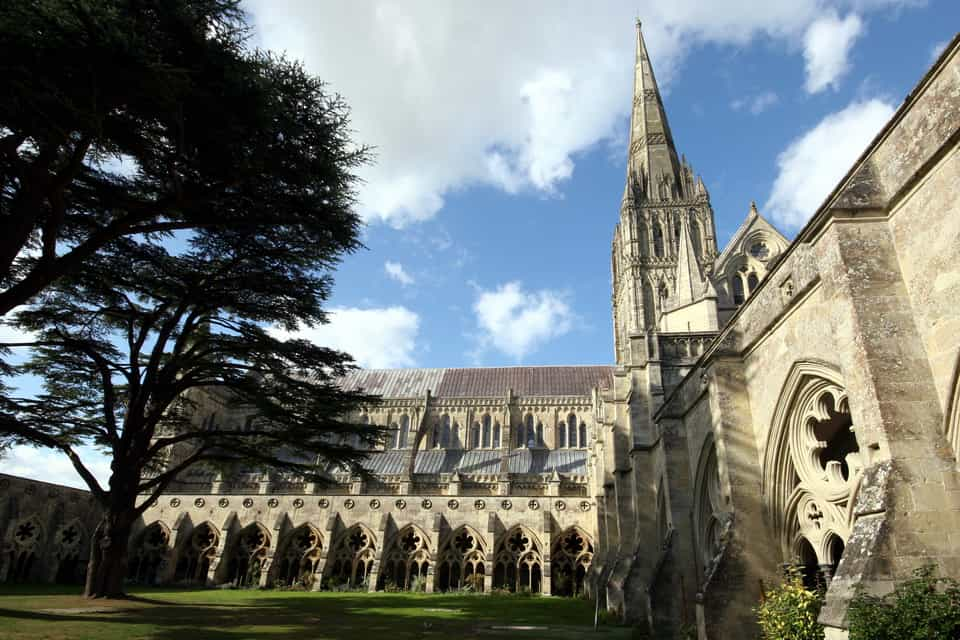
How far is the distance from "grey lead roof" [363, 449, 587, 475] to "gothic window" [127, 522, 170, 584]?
11437mm

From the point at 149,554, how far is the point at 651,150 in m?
40.9

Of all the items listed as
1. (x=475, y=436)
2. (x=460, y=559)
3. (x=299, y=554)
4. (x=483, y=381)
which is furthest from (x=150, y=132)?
(x=483, y=381)

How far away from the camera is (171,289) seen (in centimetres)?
1376

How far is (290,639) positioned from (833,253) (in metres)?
10.3

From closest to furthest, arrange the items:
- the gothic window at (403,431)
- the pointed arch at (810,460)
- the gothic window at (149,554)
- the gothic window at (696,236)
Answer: the pointed arch at (810,460) < the gothic window at (149,554) < the gothic window at (696,236) < the gothic window at (403,431)

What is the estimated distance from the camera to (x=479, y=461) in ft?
115

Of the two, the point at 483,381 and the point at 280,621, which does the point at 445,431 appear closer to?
the point at 483,381

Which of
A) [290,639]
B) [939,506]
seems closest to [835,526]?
[939,506]

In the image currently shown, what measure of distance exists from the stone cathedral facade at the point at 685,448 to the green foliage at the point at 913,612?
0.16m

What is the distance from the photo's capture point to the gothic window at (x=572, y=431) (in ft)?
119

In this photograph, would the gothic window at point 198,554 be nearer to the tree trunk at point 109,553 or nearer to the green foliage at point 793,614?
the tree trunk at point 109,553

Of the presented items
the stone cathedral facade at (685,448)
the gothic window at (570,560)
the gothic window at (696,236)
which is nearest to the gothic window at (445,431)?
the stone cathedral facade at (685,448)

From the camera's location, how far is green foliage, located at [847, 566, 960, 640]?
161 inches

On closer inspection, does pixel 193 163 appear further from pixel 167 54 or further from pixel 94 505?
pixel 94 505
